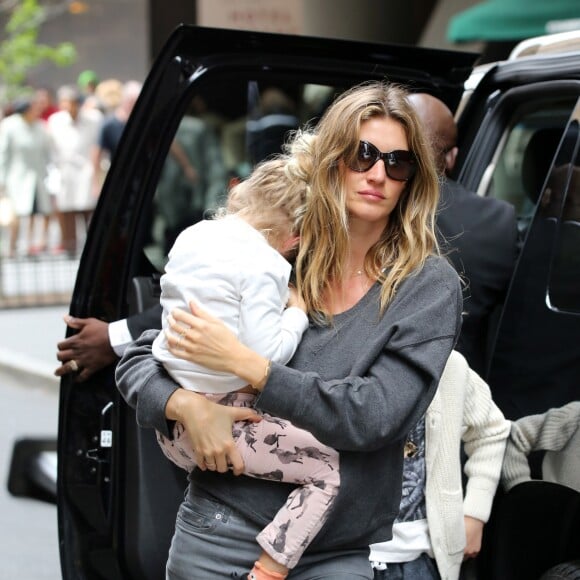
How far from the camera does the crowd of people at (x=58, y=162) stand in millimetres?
13453

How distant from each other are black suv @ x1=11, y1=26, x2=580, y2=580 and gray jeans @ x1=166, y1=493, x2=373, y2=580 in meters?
0.67

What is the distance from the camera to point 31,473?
14.8 ft

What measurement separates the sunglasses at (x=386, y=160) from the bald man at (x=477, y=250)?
71 cm

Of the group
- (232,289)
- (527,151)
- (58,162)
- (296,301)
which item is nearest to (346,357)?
(296,301)

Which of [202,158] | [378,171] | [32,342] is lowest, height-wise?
[32,342]

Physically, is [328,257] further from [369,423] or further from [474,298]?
[474,298]

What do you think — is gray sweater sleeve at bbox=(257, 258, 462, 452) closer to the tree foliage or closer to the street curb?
the street curb

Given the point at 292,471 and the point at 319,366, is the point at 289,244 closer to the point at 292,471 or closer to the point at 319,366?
the point at 319,366

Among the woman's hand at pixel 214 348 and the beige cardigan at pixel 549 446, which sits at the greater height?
the woman's hand at pixel 214 348

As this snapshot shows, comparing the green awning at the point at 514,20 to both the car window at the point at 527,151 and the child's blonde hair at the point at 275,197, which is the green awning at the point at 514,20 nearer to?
the car window at the point at 527,151

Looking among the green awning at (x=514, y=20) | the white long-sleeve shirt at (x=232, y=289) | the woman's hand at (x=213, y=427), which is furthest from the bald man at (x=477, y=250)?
the green awning at (x=514, y=20)

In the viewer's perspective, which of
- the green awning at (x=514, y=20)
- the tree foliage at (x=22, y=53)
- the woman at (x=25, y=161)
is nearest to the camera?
the green awning at (x=514, y=20)

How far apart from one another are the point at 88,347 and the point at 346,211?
1050mm

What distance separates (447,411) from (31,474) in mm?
2401
